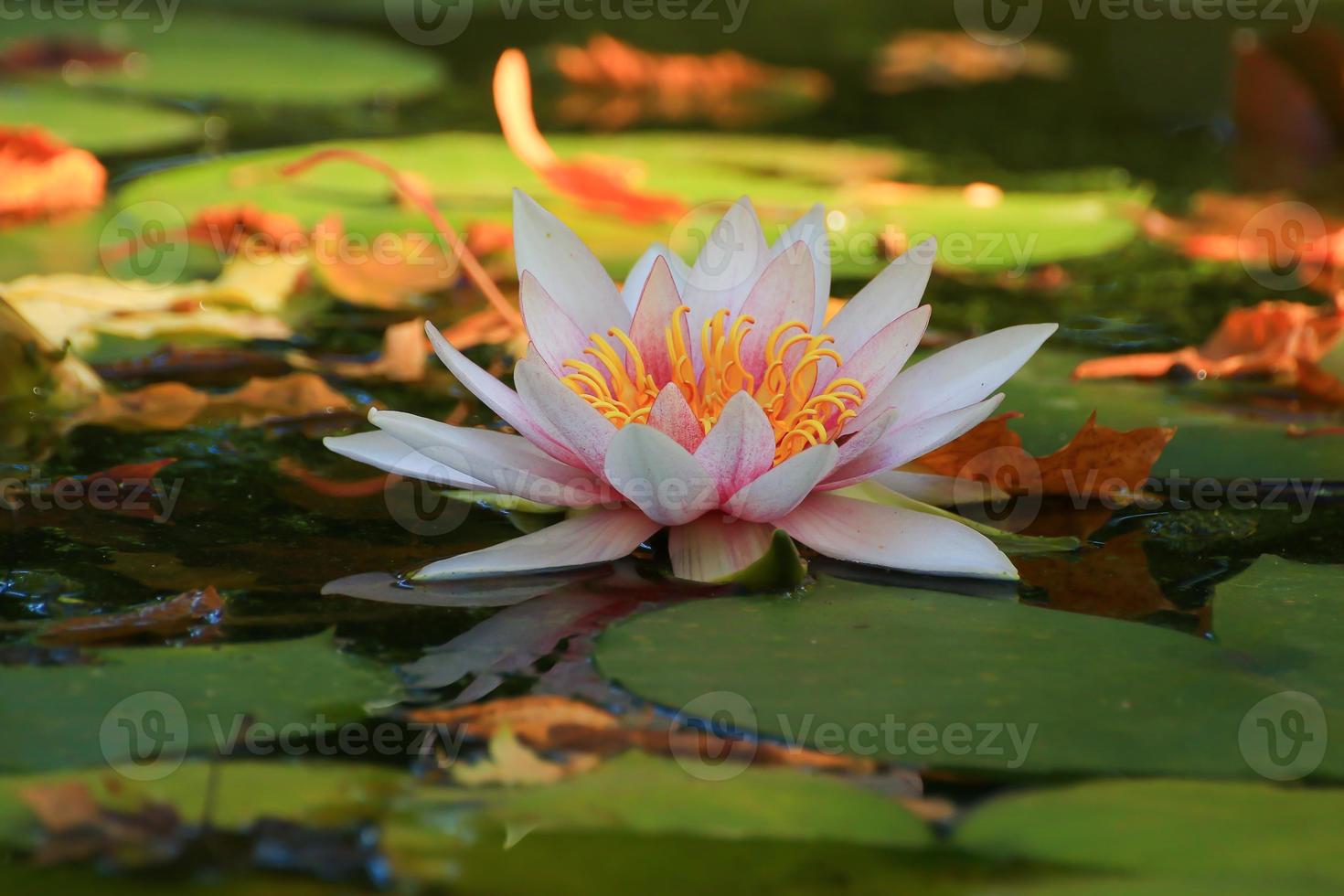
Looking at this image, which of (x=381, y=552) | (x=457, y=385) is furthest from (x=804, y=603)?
(x=457, y=385)

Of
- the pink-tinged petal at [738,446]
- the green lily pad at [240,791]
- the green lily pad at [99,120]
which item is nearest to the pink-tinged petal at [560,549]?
the pink-tinged petal at [738,446]

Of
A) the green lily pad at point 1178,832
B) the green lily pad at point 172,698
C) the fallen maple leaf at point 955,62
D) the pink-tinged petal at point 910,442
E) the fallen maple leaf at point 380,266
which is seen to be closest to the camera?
the green lily pad at point 1178,832

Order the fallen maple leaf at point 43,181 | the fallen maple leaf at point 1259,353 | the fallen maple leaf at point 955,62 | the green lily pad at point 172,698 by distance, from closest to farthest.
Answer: the green lily pad at point 172,698 → the fallen maple leaf at point 1259,353 → the fallen maple leaf at point 43,181 → the fallen maple leaf at point 955,62

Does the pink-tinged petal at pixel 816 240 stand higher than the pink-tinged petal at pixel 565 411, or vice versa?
the pink-tinged petal at pixel 816 240

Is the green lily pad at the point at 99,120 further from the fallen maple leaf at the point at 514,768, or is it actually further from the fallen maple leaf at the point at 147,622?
the fallen maple leaf at the point at 514,768

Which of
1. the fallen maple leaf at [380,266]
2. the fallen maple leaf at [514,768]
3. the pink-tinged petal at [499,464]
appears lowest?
the fallen maple leaf at [514,768]

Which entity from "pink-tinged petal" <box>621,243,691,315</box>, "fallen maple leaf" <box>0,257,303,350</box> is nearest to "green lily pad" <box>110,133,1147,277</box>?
"fallen maple leaf" <box>0,257,303,350</box>

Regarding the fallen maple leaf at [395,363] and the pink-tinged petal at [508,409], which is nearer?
the pink-tinged petal at [508,409]

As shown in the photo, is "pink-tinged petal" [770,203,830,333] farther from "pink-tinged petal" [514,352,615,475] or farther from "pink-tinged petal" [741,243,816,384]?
"pink-tinged petal" [514,352,615,475]

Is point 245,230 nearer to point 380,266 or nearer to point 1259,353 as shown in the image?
point 380,266
